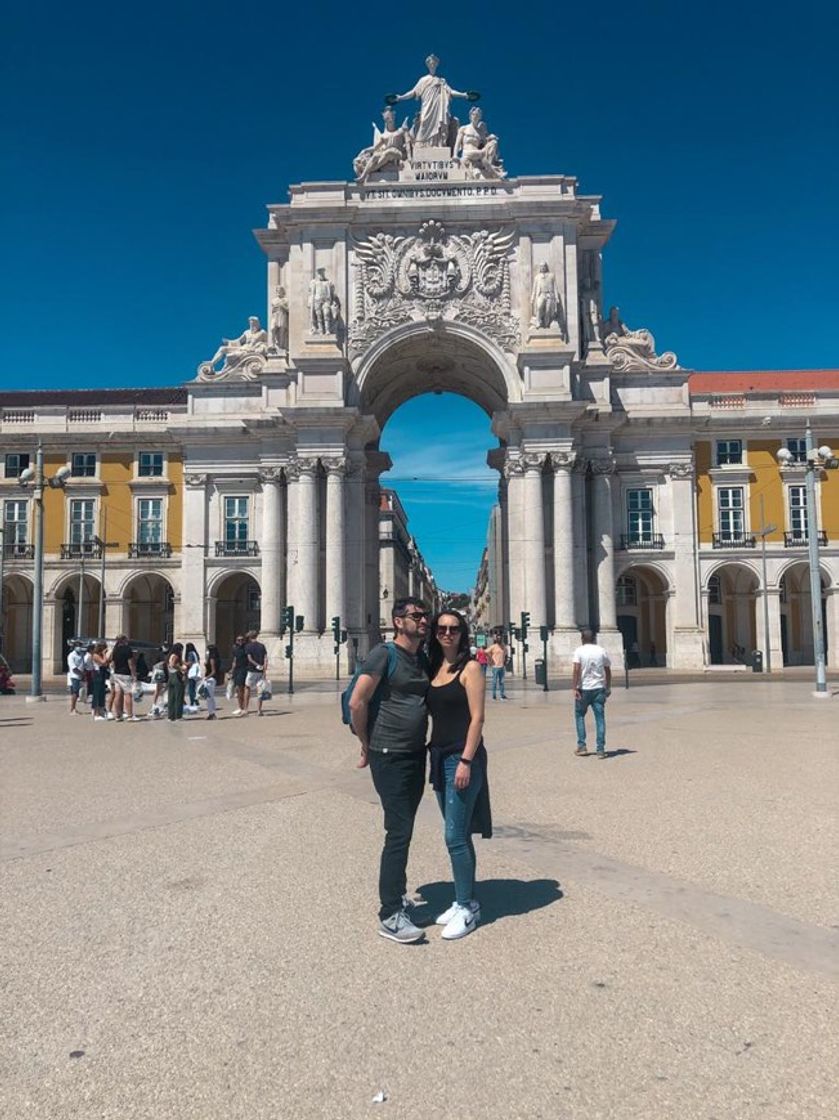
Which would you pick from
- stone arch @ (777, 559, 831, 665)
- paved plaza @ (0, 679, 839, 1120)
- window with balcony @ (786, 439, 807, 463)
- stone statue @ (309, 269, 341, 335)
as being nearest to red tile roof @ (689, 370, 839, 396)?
Answer: window with balcony @ (786, 439, 807, 463)

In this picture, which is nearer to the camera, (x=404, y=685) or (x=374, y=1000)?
(x=374, y=1000)

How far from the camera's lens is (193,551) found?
4412 centimetres

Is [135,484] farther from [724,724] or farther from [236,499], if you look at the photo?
[724,724]

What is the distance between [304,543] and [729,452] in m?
21.2

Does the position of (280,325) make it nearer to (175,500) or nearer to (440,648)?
(175,500)

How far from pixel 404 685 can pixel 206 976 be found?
1902mm

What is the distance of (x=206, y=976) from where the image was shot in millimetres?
4680

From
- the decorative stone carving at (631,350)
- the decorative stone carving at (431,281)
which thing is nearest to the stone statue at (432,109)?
the decorative stone carving at (431,281)

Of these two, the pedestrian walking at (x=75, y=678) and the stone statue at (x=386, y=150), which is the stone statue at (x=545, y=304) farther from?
the pedestrian walking at (x=75, y=678)

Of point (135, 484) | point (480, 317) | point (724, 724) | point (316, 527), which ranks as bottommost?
point (724, 724)

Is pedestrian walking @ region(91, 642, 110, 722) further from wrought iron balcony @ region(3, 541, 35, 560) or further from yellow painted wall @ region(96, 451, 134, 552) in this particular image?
wrought iron balcony @ region(3, 541, 35, 560)

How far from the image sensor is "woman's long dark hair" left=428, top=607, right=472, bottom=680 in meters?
5.56

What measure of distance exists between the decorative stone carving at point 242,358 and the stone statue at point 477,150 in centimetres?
1288

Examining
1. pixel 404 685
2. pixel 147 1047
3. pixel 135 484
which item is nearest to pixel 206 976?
pixel 147 1047
